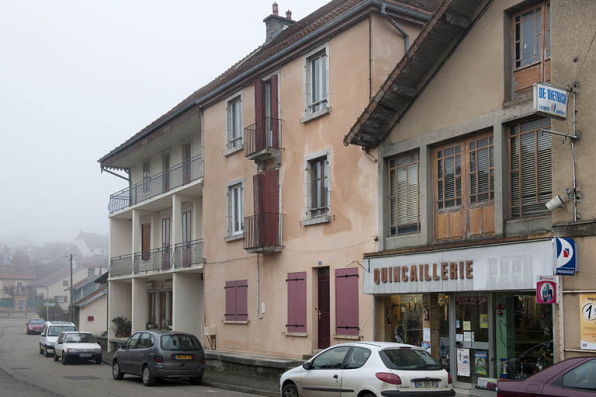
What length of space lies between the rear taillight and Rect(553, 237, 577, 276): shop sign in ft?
11.1

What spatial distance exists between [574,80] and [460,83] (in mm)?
3093

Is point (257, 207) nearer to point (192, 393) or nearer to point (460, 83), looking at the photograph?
point (192, 393)

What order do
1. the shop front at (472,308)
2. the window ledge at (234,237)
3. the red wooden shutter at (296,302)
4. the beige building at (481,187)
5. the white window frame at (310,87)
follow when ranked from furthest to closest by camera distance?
the window ledge at (234,237), the red wooden shutter at (296,302), the white window frame at (310,87), the shop front at (472,308), the beige building at (481,187)

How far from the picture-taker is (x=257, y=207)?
22375mm

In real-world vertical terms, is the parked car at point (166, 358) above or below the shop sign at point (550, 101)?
below

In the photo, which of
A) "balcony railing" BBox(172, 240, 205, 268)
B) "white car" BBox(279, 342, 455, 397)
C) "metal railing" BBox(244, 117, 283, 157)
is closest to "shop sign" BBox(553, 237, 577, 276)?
"white car" BBox(279, 342, 455, 397)

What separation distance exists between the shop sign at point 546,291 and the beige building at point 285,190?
5.77 m

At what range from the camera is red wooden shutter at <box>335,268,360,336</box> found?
18219 millimetres

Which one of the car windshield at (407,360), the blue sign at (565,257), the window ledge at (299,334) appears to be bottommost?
the window ledge at (299,334)

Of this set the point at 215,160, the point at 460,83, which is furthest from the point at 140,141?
the point at 460,83

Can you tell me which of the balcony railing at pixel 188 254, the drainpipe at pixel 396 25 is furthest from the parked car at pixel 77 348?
the drainpipe at pixel 396 25

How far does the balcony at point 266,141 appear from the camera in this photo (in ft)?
71.4

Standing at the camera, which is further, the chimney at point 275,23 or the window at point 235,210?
the chimney at point 275,23

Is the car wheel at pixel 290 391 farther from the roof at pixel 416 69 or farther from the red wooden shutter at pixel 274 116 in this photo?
the red wooden shutter at pixel 274 116
